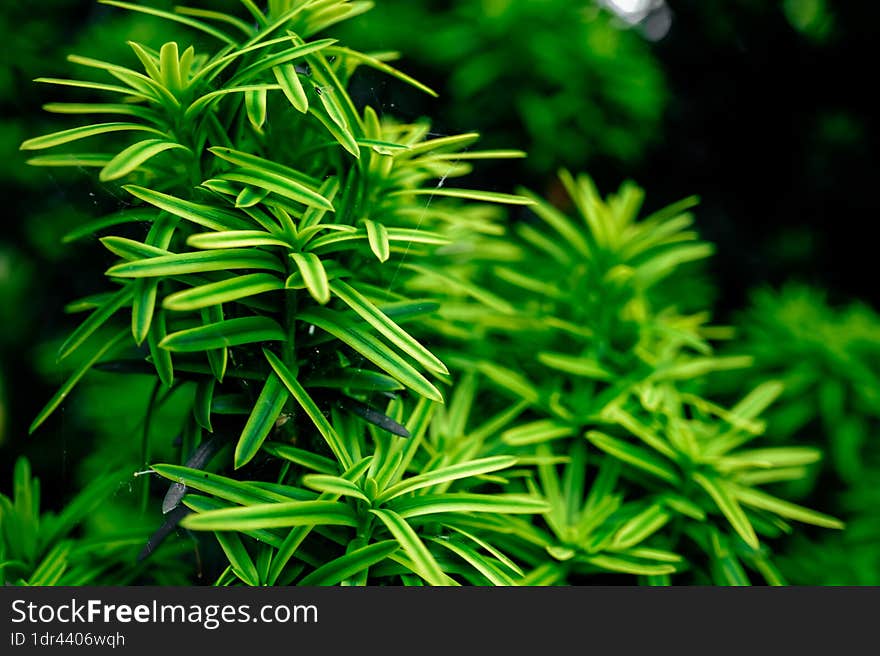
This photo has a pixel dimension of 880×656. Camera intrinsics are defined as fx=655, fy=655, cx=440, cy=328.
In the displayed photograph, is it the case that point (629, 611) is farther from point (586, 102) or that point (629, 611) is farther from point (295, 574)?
point (586, 102)

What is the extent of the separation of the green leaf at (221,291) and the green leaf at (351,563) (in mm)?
266

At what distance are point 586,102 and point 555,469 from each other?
0.98 metres

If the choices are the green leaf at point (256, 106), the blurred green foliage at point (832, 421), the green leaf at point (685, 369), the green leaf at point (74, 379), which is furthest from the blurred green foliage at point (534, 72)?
the green leaf at point (74, 379)

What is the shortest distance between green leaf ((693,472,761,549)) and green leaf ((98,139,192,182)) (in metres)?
0.73

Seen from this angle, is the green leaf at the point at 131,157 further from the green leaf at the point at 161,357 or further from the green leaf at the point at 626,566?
the green leaf at the point at 626,566

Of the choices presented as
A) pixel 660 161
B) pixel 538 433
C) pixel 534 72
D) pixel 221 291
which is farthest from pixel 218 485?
pixel 660 161

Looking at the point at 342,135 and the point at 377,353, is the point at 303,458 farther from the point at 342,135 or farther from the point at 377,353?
the point at 342,135

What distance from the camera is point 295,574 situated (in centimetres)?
67

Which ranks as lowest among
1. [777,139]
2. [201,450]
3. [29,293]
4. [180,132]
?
[201,450]

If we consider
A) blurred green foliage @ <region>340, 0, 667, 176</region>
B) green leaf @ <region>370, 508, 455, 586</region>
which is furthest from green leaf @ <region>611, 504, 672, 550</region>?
blurred green foliage @ <region>340, 0, 667, 176</region>

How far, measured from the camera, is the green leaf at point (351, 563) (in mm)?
625

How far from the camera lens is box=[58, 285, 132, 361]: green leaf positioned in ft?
2.25

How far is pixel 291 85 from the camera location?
638 mm

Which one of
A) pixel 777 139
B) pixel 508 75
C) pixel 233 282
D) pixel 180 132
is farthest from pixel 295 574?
pixel 777 139
